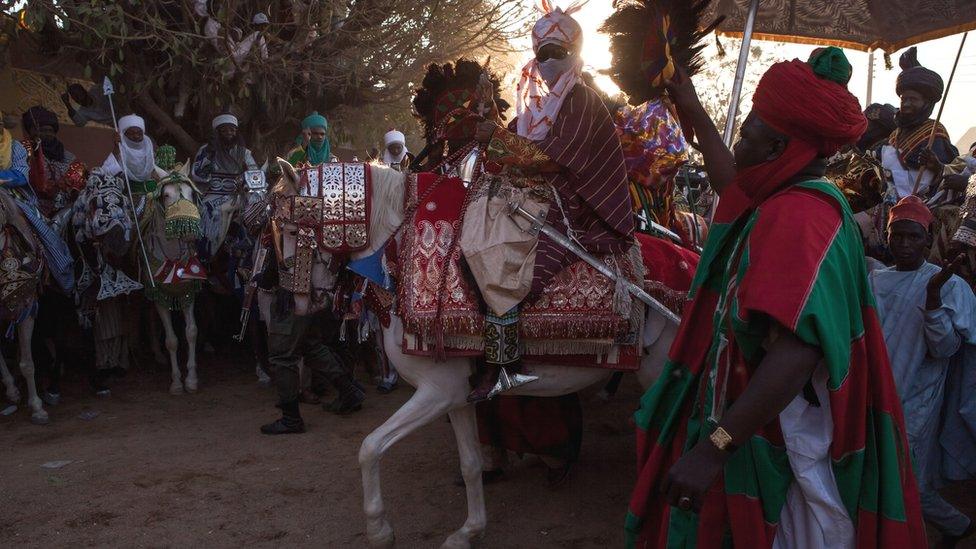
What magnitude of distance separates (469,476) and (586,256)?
1426 millimetres

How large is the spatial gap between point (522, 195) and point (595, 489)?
2.40m

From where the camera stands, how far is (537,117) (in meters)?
3.76

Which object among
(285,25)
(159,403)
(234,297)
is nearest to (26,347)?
(159,403)

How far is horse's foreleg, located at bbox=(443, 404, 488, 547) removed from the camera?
3994 millimetres

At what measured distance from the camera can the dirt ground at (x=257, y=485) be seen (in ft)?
14.4

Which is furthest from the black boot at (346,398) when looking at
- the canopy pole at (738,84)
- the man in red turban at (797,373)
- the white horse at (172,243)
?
the man in red turban at (797,373)

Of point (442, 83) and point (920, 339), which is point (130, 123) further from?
point (920, 339)

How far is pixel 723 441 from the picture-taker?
72.7 inches

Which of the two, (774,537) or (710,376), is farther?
(710,376)

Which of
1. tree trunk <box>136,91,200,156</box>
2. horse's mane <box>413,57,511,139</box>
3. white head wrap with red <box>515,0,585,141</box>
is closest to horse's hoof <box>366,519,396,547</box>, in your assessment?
white head wrap with red <box>515,0,585,141</box>

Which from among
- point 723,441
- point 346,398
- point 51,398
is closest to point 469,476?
point 723,441

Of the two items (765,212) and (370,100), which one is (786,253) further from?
(370,100)

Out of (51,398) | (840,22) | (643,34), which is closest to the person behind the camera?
(643,34)

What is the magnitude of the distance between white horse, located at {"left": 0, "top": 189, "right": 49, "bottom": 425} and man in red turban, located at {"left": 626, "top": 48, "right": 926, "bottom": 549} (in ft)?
21.3
